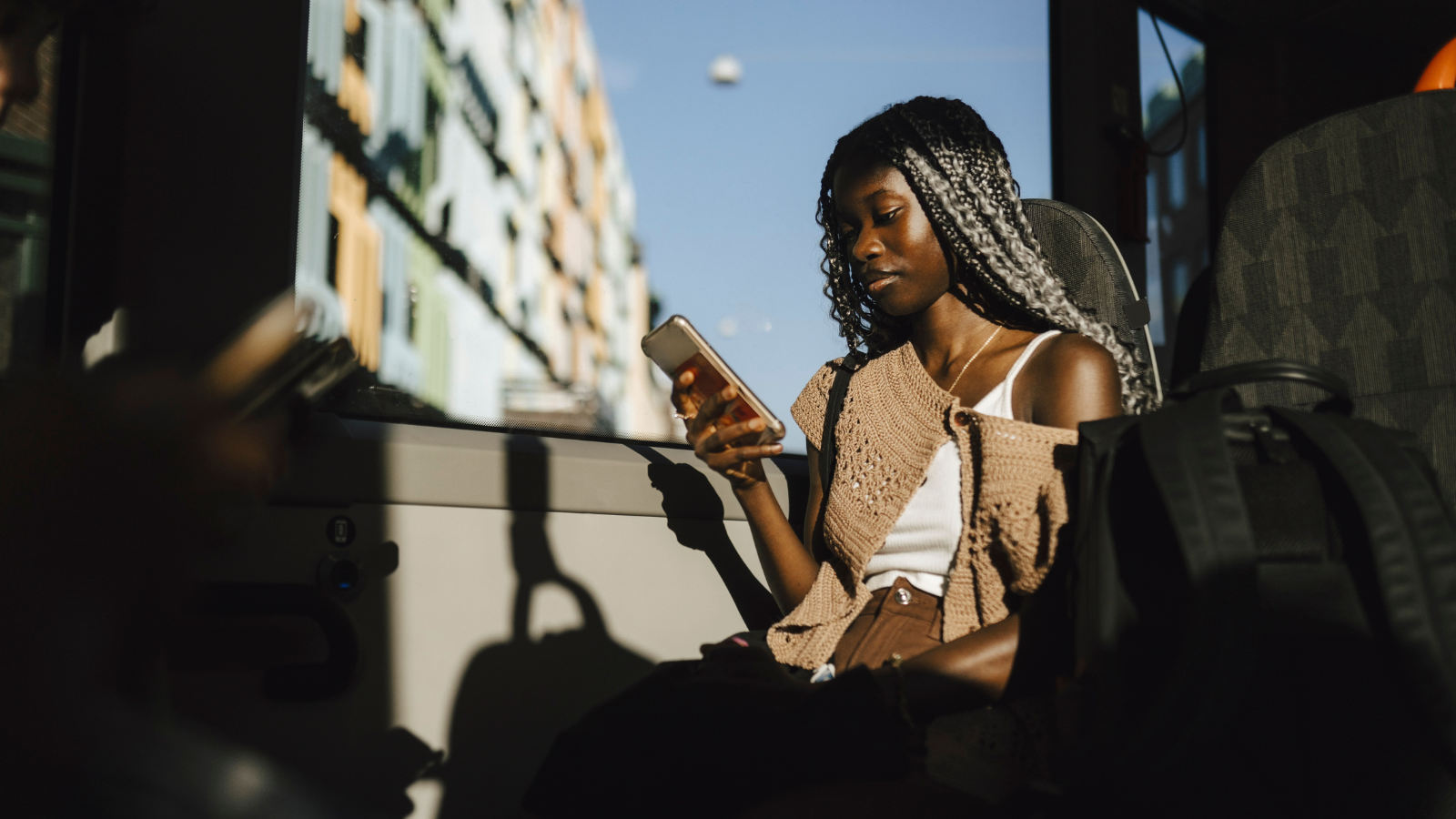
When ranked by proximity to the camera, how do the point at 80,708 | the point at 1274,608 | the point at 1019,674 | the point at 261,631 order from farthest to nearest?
1. the point at 261,631
2. the point at 1019,674
3. the point at 1274,608
4. the point at 80,708

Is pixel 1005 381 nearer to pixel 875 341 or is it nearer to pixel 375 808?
pixel 875 341

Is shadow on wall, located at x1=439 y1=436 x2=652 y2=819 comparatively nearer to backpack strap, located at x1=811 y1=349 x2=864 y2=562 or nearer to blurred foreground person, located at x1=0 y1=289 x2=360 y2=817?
backpack strap, located at x1=811 y1=349 x2=864 y2=562

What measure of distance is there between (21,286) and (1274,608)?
4.89 ft

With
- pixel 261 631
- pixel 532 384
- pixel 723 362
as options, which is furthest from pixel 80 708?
pixel 532 384

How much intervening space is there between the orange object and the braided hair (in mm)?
1305

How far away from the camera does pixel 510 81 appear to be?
173 cm

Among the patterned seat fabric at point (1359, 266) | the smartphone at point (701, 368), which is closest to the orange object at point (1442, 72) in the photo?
the patterned seat fabric at point (1359, 266)

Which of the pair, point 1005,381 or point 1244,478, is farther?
point 1005,381

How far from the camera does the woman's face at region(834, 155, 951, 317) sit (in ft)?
4.20

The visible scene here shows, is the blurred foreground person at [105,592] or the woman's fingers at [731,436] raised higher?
the woman's fingers at [731,436]

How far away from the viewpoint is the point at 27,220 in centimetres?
121

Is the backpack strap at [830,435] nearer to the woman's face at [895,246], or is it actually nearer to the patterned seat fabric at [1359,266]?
the woman's face at [895,246]

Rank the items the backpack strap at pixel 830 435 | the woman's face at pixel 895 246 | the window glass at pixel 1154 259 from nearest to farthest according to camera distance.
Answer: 1. the woman's face at pixel 895 246
2. the backpack strap at pixel 830 435
3. the window glass at pixel 1154 259

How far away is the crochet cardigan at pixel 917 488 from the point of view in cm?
101
